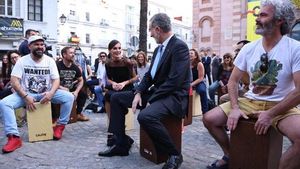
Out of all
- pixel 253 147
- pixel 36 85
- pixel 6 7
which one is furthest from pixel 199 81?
pixel 6 7

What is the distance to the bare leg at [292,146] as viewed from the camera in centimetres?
305

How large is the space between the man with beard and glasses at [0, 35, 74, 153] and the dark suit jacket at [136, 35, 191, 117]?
1944mm

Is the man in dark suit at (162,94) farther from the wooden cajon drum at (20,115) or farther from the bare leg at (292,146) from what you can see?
the wooden cajon drum at (20,115)

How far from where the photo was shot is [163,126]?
406 cm

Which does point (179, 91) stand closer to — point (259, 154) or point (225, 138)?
point (225, 138)

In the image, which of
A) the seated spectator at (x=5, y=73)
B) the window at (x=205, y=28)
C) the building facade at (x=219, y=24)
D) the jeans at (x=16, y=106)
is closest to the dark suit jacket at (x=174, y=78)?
the jeans at (x=16, y=106)

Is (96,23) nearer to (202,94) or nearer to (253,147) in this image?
(202,94)

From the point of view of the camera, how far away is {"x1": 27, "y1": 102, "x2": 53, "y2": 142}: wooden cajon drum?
5.49 metres

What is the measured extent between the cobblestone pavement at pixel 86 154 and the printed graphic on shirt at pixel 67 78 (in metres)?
1.08

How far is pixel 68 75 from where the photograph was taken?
710 cm

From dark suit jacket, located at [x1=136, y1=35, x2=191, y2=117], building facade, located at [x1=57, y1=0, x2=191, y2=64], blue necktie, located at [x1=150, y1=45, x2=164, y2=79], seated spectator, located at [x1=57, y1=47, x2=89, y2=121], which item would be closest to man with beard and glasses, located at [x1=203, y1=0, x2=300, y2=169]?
dark suit jacket, located at [x1=136, y1=35, x2=191, y2=117]

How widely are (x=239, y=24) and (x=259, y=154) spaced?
26.8m

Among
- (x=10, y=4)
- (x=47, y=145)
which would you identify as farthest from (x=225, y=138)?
(x=10, y=4)

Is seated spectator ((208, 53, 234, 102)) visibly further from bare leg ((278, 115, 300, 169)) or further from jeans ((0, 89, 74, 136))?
bare leg ((278, 115, 300, 169))
